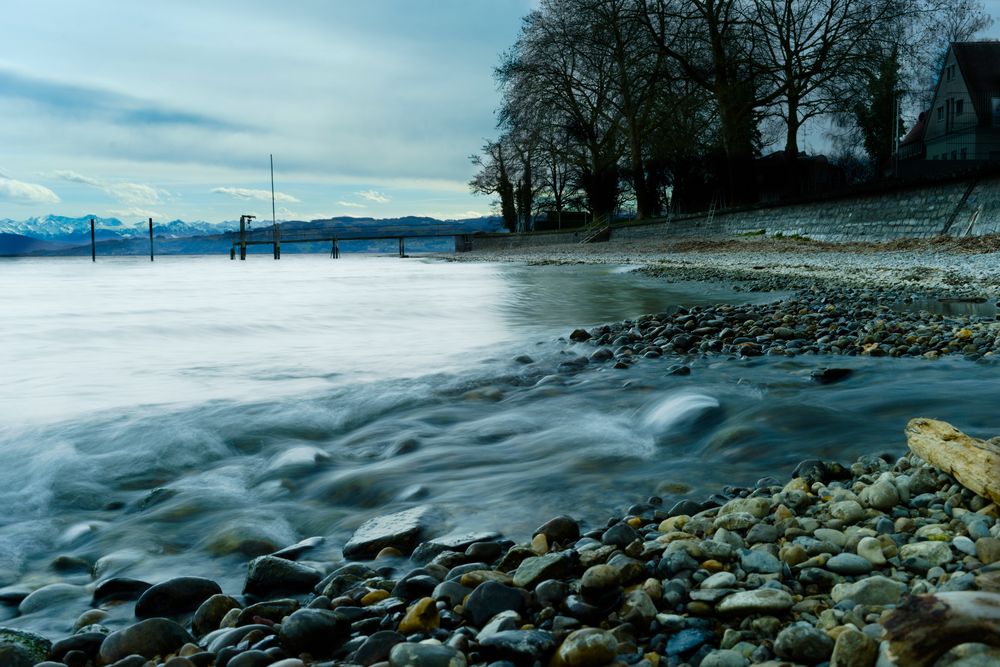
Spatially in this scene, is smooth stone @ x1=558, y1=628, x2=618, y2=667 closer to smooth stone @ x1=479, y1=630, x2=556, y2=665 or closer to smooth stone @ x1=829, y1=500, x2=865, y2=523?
smooth stone @ x1=479, y1=630, x2=556, y2=665

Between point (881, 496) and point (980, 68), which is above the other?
point (980, 68)

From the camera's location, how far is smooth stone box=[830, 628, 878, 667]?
1447 millimetres

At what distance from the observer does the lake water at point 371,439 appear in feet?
9.90

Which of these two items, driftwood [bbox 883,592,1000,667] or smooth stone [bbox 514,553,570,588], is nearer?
driftwood [bbox 883,592,1000,667]

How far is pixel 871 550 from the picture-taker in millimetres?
1999

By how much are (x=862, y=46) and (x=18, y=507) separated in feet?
97.0

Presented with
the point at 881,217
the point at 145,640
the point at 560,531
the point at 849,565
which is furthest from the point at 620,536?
the point at 881,217

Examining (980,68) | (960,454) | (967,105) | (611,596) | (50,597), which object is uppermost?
(980,68)

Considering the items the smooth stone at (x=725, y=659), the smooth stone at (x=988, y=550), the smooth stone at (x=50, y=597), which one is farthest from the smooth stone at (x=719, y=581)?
the smooth stone at (x=50, y=597)

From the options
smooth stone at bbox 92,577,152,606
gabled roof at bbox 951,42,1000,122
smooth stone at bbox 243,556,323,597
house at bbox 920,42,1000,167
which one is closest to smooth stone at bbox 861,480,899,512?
smooth stone at bbox 243,556,323,597

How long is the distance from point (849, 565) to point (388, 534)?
5.03 ft

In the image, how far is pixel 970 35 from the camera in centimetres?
4516

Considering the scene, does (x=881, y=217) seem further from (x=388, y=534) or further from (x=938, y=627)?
(x=938, y=627)

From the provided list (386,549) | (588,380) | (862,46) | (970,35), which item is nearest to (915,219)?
(862,46)
